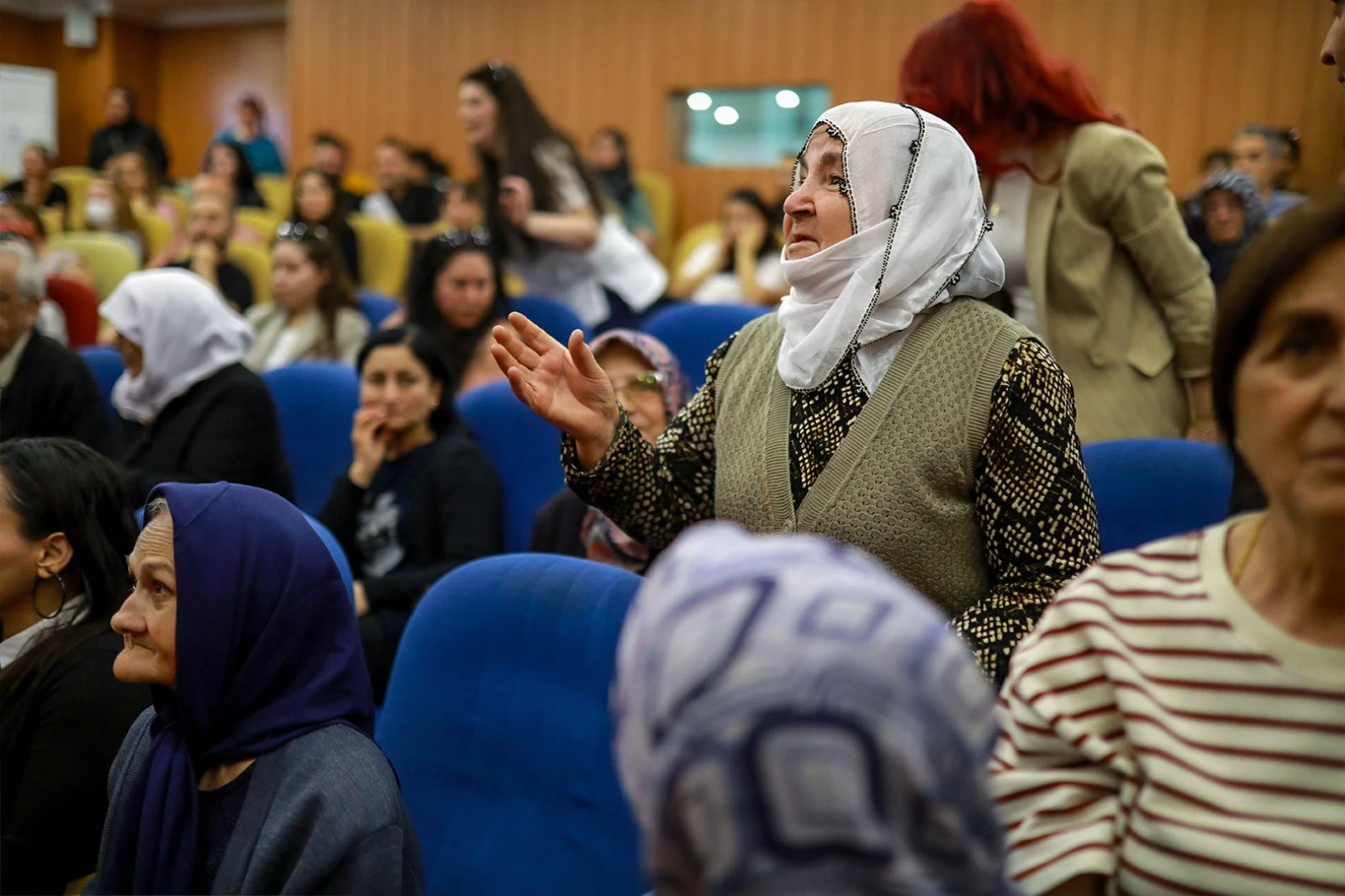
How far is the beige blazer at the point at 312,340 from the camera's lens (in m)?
4.40

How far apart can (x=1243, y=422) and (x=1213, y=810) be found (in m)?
0.29

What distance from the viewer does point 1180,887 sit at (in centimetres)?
100

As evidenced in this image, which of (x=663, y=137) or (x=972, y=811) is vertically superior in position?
(x=663, y=137)

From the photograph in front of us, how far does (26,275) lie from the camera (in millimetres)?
3451

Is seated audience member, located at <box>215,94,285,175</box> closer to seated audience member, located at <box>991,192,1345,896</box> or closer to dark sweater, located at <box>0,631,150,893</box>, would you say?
dark sweater, located at <box>0,631,150,893</box>

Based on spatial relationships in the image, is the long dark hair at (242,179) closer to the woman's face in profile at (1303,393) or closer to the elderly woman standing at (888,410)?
the elderly woman standing at (888,410)

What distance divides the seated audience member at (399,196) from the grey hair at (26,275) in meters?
3.39

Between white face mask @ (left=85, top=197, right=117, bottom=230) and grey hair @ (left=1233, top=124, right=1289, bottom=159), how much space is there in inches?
207

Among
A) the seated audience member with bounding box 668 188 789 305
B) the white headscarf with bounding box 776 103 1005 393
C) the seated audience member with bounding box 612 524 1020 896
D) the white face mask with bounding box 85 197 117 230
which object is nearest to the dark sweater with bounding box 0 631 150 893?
the white headscarf with bounding box 776 103 1005 393

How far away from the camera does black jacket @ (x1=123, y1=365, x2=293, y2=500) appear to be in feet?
9.64

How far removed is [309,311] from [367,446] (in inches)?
68.8

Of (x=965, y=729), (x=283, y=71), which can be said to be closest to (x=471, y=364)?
(x=965, y=729)

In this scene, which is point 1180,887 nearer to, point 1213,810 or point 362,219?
point 1213,810

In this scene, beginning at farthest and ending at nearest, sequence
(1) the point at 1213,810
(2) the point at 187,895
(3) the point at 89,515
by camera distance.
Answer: (3) the point at 89,515 → (2) the point at 187,895 → (1) the point at 1213,810
